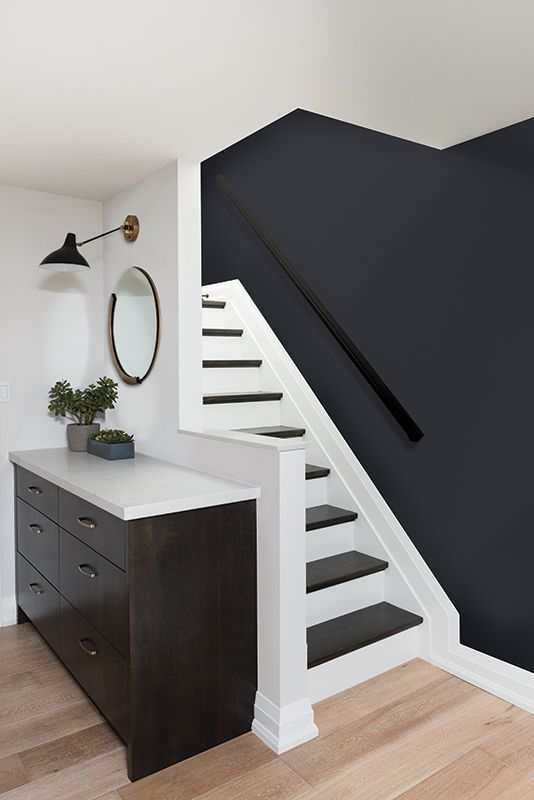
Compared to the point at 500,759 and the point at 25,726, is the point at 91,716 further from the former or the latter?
the point at 500,759

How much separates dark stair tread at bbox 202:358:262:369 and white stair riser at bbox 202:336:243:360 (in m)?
0.16

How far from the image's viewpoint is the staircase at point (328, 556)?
246 cm

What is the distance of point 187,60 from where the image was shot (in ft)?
5.86

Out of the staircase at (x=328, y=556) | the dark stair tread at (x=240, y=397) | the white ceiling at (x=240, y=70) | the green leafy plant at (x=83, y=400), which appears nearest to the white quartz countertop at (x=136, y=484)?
the green leafy plant at (x=83, y=400)

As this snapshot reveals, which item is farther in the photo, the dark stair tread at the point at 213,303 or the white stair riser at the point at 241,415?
the dark stair tread at the point at 213,303

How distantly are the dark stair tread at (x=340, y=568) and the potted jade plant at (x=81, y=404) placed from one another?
1.27 meters

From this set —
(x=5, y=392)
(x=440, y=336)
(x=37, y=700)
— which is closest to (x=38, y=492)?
(x=5, y=392)

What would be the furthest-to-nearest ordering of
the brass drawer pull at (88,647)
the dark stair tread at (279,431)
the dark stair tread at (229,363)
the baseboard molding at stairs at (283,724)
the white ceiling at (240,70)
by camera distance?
1. the dark stair tread at (229,363)
2. the dark stair tread at (279,431)
3. the brass drawer pull at (88,647)
4. the baseboard molding at stairs at (283,724)
5. the white ceiling at (240,70)

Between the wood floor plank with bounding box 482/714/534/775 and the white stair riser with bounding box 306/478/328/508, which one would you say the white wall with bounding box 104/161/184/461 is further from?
the wood floor plank with bounding box 482/714/534/775

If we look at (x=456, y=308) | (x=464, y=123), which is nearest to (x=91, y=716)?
(x=456, y=308)

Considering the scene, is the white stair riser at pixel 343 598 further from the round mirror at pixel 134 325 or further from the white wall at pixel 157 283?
the round mirror at pixel 134 325

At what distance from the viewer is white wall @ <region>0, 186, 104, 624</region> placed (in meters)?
3.06

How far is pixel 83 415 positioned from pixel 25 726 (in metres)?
1.44

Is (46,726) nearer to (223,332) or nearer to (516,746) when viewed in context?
(516,746)
